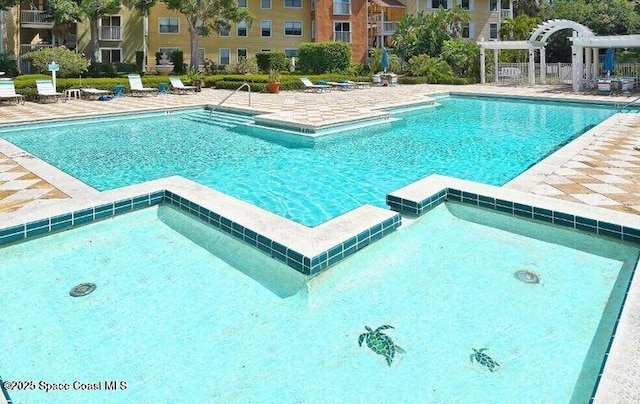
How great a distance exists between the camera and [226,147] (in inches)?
438

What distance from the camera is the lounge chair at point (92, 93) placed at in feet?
64.7

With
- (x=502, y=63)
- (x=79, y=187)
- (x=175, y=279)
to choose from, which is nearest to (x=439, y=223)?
Result: (x=175, y=279)

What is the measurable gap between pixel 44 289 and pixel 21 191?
2.95 m

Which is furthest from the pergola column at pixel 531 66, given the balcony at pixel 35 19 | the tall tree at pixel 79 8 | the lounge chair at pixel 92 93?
the balcony at pixel 35 19

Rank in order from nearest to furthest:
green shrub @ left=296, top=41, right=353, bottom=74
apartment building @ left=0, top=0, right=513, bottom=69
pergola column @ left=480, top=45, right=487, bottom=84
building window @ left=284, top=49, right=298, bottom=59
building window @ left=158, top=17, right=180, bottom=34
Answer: pergola column @ left=480, top=45, right=487, bottom=84
green shrub @ left=296, top=41, right=353, bottom=74
apartment building @ left=0, top=0, right=513, bottom=69
building window @ left=158, top=17, right=180, bottom=34
building window @ left=284, top=49, right=298, bottom=59

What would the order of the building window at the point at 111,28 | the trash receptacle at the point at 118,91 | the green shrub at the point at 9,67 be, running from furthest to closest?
the building window at the point at 111,28 < the green shrub at the point at 9,67 < the trash receptacle at the point at 118,91

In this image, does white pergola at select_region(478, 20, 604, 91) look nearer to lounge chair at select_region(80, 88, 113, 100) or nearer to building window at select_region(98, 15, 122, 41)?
lounge chair at select_region(80, 88, 113, 100)

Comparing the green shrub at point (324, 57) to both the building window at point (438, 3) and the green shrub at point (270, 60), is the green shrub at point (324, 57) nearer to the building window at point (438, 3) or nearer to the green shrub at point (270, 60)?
the green shrub at point (270, 60)

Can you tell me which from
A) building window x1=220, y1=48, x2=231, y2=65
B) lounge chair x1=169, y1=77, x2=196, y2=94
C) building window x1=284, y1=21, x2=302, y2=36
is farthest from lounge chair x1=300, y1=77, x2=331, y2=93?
building window x1=284, y1=21, x2=302, y2=36

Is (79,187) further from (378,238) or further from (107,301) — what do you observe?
(378,238)

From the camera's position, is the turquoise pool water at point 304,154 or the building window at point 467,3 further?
the building window at point 467,3

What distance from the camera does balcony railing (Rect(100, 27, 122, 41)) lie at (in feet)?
111

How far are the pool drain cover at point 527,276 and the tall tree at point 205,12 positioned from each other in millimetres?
29066

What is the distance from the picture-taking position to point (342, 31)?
38375 mm
